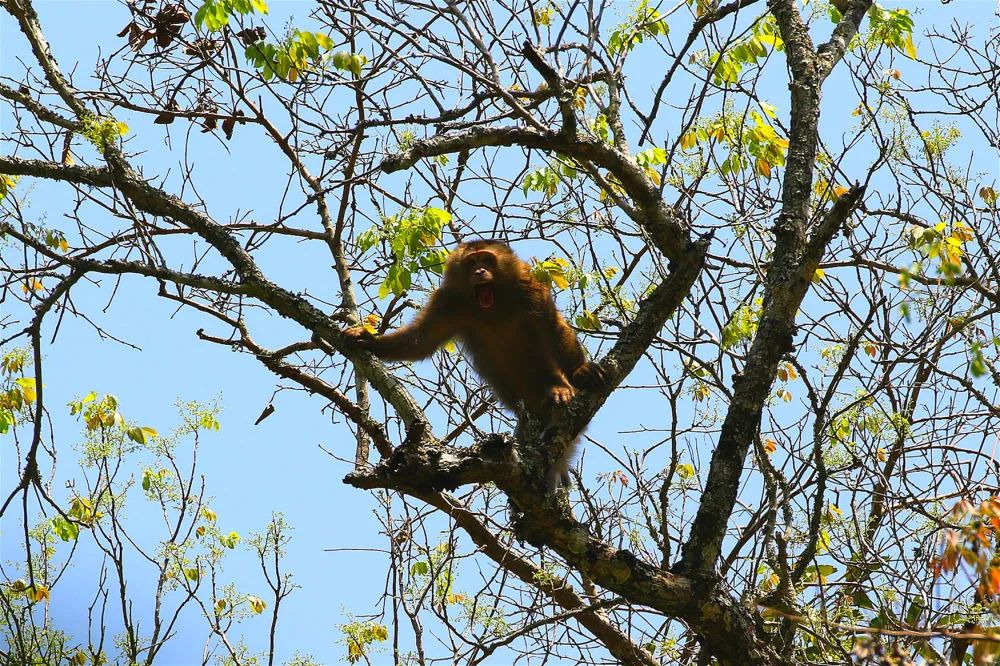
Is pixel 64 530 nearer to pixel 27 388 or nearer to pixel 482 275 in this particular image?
pixel 27 388

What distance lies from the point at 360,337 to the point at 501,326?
1.56m

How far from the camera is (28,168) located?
5.41 meters

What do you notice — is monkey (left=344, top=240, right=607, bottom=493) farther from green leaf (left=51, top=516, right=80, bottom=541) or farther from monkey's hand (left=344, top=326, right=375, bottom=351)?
green leaf (left=51, top=516, right=80, bottom=541)

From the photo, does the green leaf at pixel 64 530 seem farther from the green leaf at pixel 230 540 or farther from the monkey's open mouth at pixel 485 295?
the monkey's open mouth at pixel 485 295

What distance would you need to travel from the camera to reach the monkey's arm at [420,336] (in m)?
6.10

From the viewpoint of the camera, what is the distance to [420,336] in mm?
6562

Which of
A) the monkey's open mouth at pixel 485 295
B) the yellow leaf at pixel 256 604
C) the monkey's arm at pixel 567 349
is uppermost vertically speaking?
the monkey's open mouth at pixel 485 295

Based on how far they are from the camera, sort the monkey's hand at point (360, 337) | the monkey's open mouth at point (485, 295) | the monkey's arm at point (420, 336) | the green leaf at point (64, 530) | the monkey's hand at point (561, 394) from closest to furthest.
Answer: the monkey's hand at point (360, 337) < the monkey's hand at point (561, 394) < the monkey's arm at point (420, 336) < the monkey's open mouth at point (485, 295) < the green leaf at point (64, 530)

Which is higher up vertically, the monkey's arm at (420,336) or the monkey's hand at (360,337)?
the monkey's arm at (420,336)

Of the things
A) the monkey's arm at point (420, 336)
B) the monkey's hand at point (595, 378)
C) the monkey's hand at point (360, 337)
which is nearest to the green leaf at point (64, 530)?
the monkey's arm at point (420, 336)

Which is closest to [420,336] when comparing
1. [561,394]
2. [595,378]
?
[561,394]

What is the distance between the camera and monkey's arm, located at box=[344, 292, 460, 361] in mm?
6095

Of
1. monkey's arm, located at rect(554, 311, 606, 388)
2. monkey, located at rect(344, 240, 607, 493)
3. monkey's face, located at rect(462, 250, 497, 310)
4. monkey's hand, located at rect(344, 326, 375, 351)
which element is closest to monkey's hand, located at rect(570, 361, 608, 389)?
monkey's arm, located at rect(554, 311, 606, 388)

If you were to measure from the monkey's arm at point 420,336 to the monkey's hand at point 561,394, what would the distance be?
3.10ft
